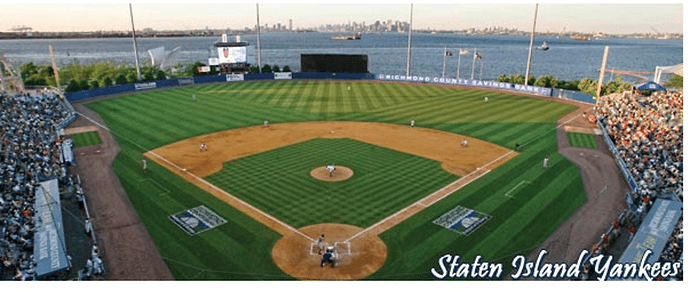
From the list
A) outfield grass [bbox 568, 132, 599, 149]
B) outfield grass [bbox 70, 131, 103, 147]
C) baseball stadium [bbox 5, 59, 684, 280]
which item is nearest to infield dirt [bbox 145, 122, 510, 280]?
baseball stadium [bbox 5, 59, 684, 280]

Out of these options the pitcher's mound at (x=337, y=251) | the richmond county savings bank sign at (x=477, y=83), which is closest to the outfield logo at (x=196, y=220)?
the pitcher's mound at (x=337, y=251)

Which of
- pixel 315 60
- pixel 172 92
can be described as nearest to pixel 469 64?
pixel 315 60

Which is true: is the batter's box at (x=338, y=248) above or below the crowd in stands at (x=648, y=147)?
below

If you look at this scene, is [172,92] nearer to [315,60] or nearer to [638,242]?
[315,60]

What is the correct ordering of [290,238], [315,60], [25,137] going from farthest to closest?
[315,60] → [25,137] → [290,238]

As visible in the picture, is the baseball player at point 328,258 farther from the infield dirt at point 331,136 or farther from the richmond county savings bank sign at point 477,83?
the richmond county savings bank sign at point 477,83
